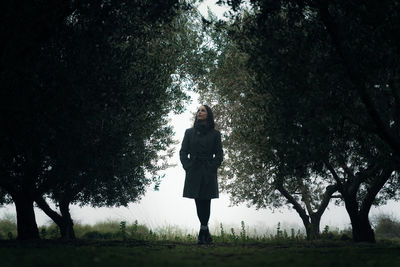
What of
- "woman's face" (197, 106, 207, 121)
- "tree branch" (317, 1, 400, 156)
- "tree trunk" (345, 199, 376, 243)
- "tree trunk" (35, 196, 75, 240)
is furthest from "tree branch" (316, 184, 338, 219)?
"tree trunk" (35, 196, 75, 240)

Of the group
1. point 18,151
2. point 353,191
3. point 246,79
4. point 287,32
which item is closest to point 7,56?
point 18,151

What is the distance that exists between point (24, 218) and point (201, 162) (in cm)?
726

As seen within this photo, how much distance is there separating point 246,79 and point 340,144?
654 cm

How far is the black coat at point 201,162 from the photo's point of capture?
12.0 m

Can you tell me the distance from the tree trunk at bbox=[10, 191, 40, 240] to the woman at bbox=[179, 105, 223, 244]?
650 cm

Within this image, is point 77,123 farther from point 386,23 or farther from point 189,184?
point 386,23

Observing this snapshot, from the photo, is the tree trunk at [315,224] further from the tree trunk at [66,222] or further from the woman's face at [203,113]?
the tree trunk at [66,222]

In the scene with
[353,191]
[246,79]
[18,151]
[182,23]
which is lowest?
[353,191]

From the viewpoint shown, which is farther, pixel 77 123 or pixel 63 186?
pixel 63 186

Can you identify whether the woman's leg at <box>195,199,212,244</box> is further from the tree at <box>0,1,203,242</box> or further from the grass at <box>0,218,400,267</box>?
the tree at <box>0,1,203,242</box>

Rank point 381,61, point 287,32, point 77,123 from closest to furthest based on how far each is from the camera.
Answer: point 381,61 → point 287,32 → point 77,123

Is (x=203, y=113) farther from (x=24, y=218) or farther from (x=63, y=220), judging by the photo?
(x=63, y=220)

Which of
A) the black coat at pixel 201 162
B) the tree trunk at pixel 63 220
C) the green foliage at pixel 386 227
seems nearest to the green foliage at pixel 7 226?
the tree trunk at pixel 63 220

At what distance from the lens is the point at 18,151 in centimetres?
1331
